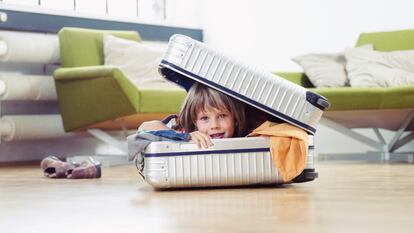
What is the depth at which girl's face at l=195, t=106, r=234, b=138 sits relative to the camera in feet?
8.82

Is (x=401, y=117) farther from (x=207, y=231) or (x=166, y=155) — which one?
(x=207, y=231)

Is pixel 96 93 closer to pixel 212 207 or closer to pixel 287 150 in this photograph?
pixel 287 150

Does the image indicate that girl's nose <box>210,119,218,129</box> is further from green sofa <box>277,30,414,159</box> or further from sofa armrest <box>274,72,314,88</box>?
sofa armrest <box>274,72,314,88</box>

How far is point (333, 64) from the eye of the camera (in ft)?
15.5

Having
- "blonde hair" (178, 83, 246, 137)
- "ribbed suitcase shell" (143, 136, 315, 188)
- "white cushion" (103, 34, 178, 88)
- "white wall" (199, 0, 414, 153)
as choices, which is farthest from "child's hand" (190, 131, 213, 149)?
"white wall" (199, 0, 414, 153)

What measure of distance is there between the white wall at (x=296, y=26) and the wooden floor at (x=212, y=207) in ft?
7.68

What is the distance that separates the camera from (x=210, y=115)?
8.79 feet

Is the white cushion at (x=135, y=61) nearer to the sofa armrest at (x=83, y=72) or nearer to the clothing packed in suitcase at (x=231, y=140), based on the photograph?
the sofa armrest at (x=83, y=72)

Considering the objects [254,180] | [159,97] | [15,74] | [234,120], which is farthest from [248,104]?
[15,74]

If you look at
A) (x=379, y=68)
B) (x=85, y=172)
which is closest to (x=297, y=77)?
(x=379, y=68)

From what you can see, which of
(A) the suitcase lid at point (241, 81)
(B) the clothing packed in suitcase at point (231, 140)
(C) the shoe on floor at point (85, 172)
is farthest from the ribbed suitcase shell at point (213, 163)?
(C) the shoe on floor at point (85, 172)

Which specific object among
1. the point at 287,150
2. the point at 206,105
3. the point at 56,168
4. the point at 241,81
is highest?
the point at 241,81

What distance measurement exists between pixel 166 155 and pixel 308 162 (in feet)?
1.57

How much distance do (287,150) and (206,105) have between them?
308 millimetres
